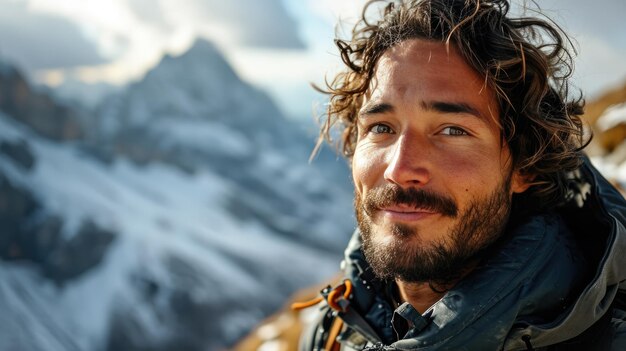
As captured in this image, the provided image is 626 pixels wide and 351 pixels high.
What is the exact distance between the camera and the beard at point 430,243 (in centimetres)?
190

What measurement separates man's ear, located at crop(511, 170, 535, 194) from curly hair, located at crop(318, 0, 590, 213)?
1 cm

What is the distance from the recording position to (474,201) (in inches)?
76.7

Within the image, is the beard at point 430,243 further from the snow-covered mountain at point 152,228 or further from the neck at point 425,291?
the snow-covered mountain at point 152,228

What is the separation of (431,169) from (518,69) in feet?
2.36

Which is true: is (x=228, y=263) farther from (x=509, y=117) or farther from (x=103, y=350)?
(x=509, y=117)

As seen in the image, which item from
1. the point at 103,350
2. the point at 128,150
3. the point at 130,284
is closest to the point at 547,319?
the point at 103,350

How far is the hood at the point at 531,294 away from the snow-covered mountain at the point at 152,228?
77.3 meters

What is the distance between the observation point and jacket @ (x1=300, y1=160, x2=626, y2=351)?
1.70 m

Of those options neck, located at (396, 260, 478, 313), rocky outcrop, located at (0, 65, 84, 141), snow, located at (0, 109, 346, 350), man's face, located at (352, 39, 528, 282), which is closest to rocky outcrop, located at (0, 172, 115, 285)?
snow, located at (0, 109, 346, 350)

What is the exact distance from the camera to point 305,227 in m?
137

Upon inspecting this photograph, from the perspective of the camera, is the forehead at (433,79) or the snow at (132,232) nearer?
the forehead at (433,79)

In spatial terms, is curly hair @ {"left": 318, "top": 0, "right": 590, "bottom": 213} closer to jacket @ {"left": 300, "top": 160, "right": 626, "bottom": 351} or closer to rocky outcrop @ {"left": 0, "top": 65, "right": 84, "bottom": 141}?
jacket @ {"left": 300, "top": 160, "right": 626, "bottom": 351}

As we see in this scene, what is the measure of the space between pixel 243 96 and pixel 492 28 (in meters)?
199

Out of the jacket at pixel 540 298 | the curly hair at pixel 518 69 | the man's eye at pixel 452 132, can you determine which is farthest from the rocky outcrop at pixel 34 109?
the jacket at pixel 540 298
